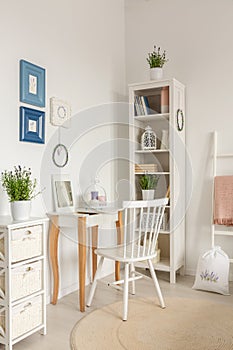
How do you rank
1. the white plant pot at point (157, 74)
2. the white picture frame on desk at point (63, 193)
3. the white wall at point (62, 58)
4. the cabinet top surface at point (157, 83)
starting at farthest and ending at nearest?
the white plant pot at point (157, 74)
the cabinet top surface at point (157, 83)
the white picture frame on desk at point (63, 193)
the white wall at point (62, 58)

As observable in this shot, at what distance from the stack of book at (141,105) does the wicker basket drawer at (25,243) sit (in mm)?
Result: 1800

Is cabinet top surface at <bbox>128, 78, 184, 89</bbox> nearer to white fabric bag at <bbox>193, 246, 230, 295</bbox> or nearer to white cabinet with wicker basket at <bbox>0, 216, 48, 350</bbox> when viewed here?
white fabric bag at <bbox>193, 246, 230, 295</bbox>

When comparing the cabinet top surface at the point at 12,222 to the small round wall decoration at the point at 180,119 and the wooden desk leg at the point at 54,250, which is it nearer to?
the wooden desk leg at the point at 54,250

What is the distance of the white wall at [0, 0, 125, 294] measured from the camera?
2.54m

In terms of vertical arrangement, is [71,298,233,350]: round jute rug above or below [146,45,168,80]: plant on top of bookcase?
below

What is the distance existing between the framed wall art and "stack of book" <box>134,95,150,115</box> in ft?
2.62

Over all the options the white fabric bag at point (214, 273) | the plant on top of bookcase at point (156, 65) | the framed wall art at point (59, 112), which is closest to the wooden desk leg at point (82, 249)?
the framed wall art at point (59, 112)

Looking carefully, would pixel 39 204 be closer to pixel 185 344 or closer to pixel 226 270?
pixel 185 344

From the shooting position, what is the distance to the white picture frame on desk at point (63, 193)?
2.97 meters

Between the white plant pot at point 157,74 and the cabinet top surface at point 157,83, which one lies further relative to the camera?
the white plant pot at point 157,74

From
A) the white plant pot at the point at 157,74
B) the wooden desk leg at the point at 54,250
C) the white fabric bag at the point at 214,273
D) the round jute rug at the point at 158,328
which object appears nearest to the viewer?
the round jute rug at the point at 158,328

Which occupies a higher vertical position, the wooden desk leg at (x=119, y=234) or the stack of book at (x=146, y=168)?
the stack of book at (x=146, y=168)

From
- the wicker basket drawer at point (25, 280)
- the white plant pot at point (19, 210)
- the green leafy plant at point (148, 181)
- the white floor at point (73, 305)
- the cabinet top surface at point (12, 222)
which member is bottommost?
the white floor at point (73, 305)

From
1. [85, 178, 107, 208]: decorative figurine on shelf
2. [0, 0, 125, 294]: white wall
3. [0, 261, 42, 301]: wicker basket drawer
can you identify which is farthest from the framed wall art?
[0, 261, 42, 301]: wicker basket drawer
